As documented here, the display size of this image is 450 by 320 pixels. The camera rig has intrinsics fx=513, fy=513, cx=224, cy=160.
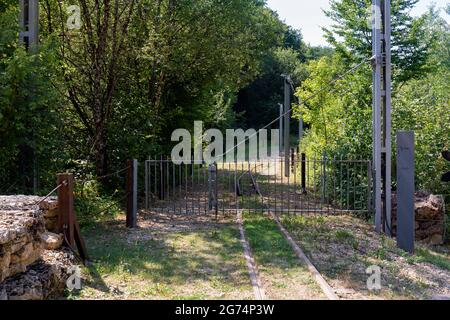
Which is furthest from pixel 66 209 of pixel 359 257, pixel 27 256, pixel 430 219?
pixel 430 219

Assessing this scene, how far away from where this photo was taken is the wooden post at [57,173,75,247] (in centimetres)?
Result: 757

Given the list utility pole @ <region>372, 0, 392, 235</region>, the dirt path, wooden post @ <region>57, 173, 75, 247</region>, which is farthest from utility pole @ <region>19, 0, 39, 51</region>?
utility pole @ <region>372, 0, 392, 235</region>

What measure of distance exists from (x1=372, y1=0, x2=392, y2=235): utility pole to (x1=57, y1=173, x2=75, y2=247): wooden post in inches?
264

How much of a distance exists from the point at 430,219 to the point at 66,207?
9.08 meters

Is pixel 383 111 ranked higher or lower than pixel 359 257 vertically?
higher

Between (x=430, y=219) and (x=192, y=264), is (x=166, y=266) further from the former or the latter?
(x=430, y=219)

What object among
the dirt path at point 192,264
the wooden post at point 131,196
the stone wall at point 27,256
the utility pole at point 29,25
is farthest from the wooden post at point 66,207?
the utility pole at point 29,25

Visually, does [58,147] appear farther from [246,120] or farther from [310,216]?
[246,120]

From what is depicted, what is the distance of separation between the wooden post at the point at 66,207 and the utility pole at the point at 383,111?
671 centimetres

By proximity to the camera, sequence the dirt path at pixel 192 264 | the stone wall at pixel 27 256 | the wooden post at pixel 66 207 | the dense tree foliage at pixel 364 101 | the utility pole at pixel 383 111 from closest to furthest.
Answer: the stone wall at pixel 27 256
the dirt path at pixel 192 264
the wooden post at pixel 66 207
the utility pole at pixel 383 111
the dense tree foliage at pixel 364 101

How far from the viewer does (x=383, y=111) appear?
11.4m

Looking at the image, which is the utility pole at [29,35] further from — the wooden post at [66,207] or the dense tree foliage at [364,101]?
the dense tree foliage at [364,101]

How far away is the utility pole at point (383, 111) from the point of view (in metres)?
11.1

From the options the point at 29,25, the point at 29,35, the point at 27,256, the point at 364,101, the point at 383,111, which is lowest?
the point at 27,256
